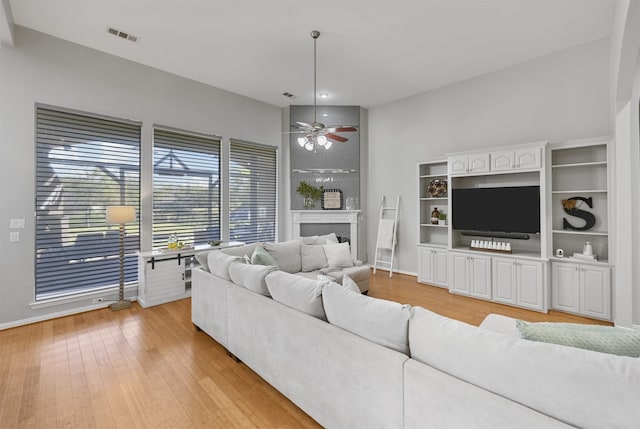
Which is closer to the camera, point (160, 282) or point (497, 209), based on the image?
point (160, 282)

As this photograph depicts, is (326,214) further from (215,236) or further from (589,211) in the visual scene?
(589,211)

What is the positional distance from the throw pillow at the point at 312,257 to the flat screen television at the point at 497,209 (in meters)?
2.29

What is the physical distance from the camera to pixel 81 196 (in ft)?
13.0

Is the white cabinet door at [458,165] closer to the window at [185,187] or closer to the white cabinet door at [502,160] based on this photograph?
the white cabinet door at [502,160]

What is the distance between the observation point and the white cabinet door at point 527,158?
400 cm

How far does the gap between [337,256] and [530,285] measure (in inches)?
106

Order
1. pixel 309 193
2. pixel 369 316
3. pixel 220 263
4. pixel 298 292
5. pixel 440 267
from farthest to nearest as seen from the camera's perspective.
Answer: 1. pixel 309 193
2. pixel 440 267
3. pixel 220 263
4. pixel 298 292
5. pixel 369 316

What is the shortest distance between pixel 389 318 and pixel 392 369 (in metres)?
0.24

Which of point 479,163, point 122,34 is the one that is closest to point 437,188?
point 479,163

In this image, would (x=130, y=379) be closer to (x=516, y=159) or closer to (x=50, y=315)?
(x=50, y=315)

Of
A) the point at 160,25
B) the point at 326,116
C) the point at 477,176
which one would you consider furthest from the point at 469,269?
the point at 160,25

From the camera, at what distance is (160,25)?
11.5 feet

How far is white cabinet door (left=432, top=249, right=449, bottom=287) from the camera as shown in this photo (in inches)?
198

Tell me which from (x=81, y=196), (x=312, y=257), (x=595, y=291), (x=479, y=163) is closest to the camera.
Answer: (x=595, y=291)
